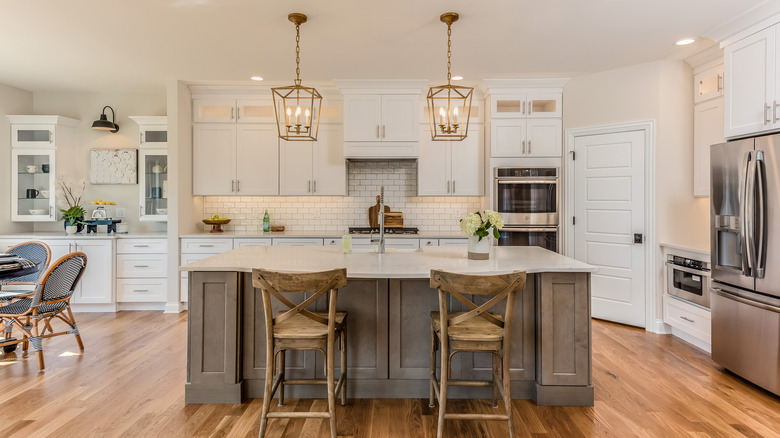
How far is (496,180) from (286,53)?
8.87 ft

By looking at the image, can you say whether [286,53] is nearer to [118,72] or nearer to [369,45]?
[369,45]

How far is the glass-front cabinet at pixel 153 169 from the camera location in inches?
207

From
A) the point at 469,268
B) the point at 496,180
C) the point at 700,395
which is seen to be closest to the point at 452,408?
the point at 469,268

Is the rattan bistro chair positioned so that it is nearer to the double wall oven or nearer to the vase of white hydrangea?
the vase of white hydrangea

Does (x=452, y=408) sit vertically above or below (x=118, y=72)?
below

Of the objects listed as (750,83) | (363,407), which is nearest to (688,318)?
(750,83)

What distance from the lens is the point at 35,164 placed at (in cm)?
524

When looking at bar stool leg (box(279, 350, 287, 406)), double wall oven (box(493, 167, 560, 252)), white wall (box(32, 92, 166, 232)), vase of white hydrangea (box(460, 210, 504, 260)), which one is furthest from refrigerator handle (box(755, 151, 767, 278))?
white wall (box(32, 92, 166, 232))

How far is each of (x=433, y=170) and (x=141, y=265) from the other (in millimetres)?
3735

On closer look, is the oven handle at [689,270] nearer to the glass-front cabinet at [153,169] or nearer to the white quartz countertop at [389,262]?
the white quartz countertop at [389,262]

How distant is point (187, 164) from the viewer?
5.18 metres

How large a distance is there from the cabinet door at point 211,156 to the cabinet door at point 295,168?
0.62 m

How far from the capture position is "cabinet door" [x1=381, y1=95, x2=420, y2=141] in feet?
16.7

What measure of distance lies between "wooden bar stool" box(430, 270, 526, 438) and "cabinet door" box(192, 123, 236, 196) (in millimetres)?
3892
